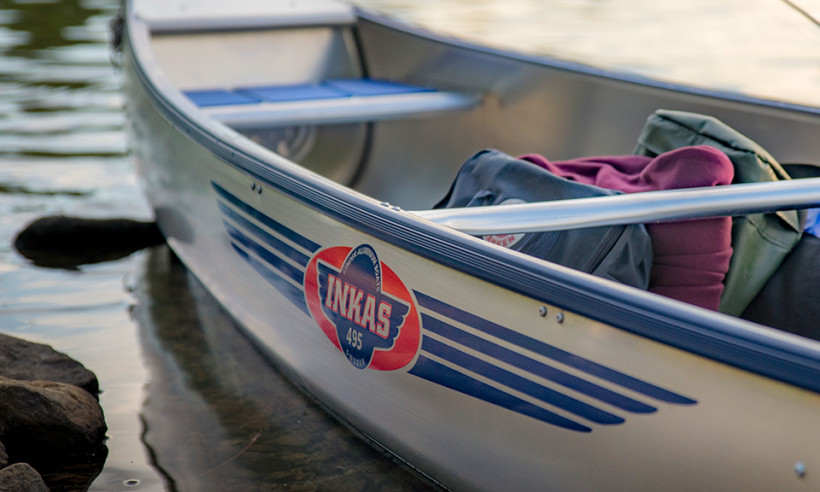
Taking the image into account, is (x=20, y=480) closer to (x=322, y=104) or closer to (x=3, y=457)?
(x=3, y=457)

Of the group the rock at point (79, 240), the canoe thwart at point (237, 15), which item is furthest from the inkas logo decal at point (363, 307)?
the canoe thwart at point (237, 15)

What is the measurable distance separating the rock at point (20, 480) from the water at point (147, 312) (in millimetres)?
194

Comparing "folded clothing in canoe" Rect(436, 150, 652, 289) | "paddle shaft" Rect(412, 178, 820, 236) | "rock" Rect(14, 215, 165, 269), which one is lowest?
"rock" Rect(14, 215, 165, 269)

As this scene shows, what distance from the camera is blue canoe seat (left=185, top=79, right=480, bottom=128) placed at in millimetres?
3119

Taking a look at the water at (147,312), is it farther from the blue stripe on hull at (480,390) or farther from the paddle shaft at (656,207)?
the paddle shaft at (656,207)

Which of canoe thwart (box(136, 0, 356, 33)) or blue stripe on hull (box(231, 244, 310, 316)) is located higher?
canoe thwart (box(136, 0, 356, 33))

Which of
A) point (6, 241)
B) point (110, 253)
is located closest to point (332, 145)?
point (110, 253)

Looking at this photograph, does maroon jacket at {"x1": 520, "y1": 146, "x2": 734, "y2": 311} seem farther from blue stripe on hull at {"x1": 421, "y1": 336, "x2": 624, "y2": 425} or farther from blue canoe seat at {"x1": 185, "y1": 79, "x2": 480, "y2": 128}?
blue canoe seat at {"x1": 185, "y1": 79, "x2": 480, "y2": 128}

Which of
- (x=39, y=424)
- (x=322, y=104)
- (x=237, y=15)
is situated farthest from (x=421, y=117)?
(x=39, y=424)

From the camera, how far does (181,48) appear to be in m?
3.68

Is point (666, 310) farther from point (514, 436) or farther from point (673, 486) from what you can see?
point (514, 436)

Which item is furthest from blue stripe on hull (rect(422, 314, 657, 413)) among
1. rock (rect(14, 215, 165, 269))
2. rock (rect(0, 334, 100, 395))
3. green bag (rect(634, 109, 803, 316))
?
rock (rect(14, 215, 165, 269))

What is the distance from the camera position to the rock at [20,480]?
188cm

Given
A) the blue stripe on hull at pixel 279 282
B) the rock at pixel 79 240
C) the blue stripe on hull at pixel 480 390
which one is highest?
the blue stripe on hull at pixel 480 390
